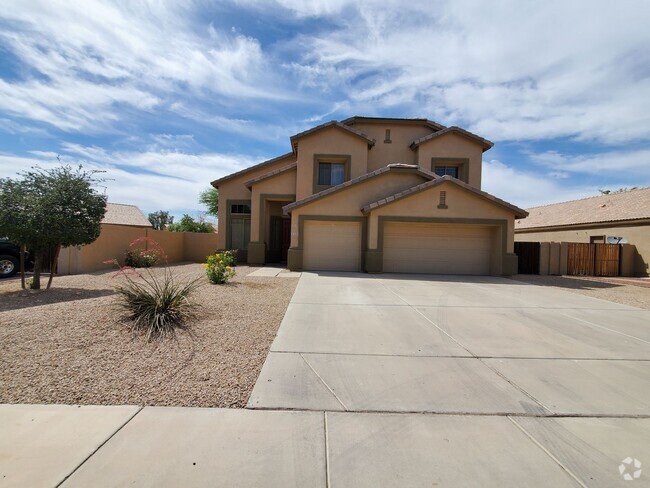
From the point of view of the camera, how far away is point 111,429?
3.11 m

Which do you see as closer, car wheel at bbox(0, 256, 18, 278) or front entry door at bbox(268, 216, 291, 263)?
car wheel at bbox(0, 256, 18, 278)

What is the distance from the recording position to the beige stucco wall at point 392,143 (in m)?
21.0

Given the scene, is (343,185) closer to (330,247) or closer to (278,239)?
(330,247)

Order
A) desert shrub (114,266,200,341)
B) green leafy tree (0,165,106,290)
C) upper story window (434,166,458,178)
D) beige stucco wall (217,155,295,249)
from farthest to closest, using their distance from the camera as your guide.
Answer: beige stucco wall (217,155,295,249)
upper story window (434,166,458,178)
green leafy tree (0,165,106,290)
desert shrub (114,266,200,341)

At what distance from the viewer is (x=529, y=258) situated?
61.9ft

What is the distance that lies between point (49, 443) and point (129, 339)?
2551 mm

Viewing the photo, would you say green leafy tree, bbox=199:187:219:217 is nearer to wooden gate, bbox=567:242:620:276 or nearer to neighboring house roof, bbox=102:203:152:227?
neighboring house roof, bbox=102:203:152:227

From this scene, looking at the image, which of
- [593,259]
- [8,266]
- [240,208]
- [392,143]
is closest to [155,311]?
[8,266]

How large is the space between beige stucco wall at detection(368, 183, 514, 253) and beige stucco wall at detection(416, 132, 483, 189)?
496cm

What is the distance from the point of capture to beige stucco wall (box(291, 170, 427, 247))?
16.1 m

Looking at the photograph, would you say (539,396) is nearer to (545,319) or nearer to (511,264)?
(545,319)

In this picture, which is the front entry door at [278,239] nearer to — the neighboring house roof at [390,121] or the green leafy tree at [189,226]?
the neighboring house roof at [390,121]

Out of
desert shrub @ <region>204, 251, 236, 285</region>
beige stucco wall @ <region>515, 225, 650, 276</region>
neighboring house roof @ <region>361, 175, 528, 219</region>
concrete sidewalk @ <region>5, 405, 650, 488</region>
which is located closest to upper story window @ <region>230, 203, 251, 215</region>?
neighboring house roof @ <region>361, 175, 528, 219</region>

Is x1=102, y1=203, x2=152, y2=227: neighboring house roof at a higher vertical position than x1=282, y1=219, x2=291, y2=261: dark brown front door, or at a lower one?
higher
